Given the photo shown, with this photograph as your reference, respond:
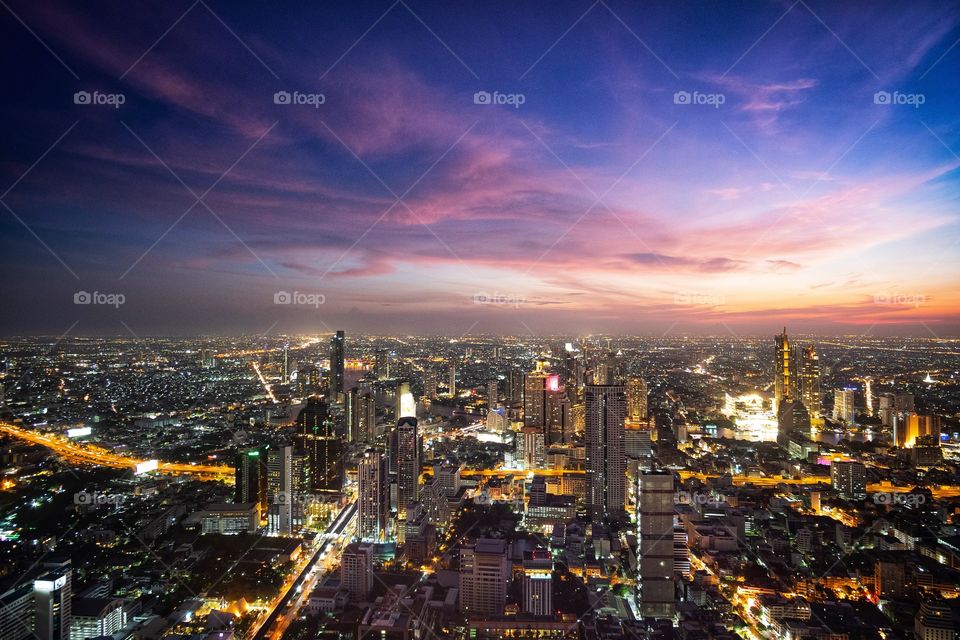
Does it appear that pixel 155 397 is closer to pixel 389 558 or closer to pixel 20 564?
pixel 20 564

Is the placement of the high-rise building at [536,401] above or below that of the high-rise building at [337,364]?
below

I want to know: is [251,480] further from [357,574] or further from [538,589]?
[538,589]

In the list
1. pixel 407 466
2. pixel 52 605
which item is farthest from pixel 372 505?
pixel 52 605

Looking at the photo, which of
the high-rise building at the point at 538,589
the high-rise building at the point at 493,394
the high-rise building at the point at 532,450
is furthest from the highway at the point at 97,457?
Result: the high-rise building at the point at 493,394

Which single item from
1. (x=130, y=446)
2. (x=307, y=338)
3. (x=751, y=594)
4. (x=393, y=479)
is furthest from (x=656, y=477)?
(x=130, y=446)

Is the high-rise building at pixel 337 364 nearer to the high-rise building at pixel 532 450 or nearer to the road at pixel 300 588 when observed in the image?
the high-rise building at pixel 532 450

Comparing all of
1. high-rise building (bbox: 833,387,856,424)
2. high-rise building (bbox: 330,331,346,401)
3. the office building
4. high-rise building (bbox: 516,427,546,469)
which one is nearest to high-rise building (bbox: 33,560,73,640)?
the office building
